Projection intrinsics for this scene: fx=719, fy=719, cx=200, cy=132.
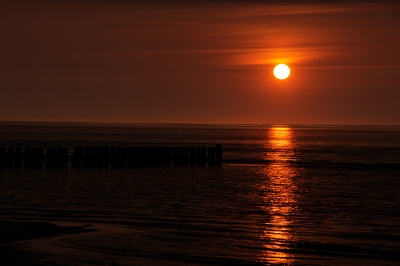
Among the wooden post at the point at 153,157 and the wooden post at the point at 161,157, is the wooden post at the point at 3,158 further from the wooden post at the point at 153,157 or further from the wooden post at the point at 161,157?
the wooden post at the point at 161,157

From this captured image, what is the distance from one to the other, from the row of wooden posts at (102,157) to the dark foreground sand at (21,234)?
28424 mm

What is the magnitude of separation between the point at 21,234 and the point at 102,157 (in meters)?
34.1

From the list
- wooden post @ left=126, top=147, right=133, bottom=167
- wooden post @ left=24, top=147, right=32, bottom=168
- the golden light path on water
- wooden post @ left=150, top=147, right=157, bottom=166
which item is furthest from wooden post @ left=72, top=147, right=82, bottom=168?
the golden light path on water

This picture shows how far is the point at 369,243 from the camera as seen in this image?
19.5 meters

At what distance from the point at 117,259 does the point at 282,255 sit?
4.00 meters

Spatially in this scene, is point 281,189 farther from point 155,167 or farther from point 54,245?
point 54,245

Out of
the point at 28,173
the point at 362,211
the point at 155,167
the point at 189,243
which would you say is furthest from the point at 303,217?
the point at 155,167

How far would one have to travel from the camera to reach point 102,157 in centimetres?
5316

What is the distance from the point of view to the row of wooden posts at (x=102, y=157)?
49406mm

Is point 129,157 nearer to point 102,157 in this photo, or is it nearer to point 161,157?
point 102,157

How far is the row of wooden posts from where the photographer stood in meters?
49.4

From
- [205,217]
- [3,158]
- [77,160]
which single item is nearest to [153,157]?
[77,160]

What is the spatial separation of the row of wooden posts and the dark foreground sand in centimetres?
2842

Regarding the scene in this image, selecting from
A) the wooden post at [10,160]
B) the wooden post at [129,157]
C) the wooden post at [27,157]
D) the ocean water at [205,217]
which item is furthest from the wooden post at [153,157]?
the wooden post at [10,160]
